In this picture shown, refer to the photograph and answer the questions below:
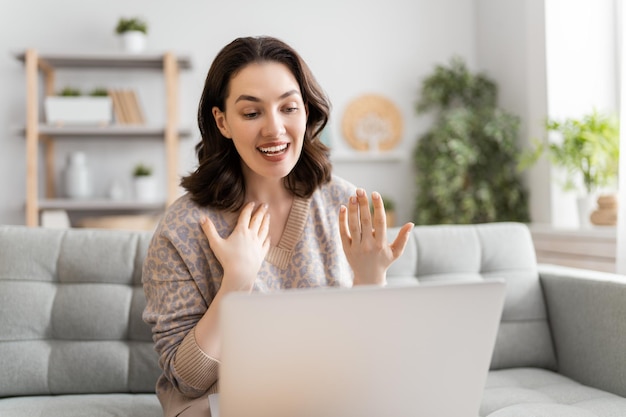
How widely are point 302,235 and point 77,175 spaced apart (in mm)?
2670

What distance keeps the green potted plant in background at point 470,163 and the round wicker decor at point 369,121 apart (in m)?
0.30

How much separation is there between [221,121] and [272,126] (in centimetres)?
16

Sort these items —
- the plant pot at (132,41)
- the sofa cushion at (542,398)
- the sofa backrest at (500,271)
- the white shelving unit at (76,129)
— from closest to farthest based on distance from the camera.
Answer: the sofa cushion at (542,398)
the sofa backrest at (500,271)
the white shelving unit at (76,129)
the plant pot at (132,41)

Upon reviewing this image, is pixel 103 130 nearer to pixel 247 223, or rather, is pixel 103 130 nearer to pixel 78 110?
pixel 78 110

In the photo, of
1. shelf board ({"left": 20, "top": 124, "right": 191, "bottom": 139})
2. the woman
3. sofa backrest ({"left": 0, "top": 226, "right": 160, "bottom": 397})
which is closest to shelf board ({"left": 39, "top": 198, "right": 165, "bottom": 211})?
shelf board ({"left": 20, "top": 124, "right": 191, "bottom": 139})

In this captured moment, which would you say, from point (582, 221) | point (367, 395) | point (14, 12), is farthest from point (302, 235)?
point (14, 12)

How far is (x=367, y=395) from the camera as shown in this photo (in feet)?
2.67

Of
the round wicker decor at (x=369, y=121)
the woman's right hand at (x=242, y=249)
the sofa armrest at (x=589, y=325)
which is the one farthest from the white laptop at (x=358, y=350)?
the round wicker decor at (x=369, y=121)

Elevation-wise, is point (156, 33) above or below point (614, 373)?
above

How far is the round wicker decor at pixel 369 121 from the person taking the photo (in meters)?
4.03

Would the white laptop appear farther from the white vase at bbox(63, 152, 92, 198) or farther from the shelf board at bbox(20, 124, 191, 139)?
the white vase at bbox(63, 152, 92, 198)

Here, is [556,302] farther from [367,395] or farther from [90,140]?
[90,140]

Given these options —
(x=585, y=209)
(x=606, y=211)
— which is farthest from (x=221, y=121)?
(x=585, y=209)

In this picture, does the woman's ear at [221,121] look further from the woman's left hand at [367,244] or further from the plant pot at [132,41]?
the plant pot at [132,41]
